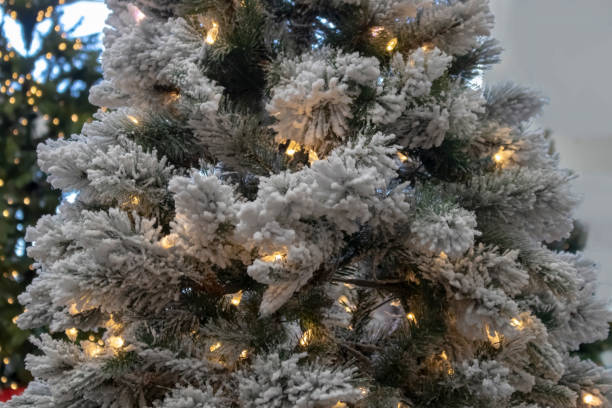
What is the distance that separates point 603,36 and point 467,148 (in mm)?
1440

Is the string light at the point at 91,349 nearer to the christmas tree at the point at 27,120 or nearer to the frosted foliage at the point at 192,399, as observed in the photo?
the frosted foliage at the point at 192,399

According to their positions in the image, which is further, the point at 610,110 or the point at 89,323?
the point at 610,110

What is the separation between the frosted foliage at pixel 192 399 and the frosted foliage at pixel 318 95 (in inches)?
12.0

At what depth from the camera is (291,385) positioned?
527 millimetres

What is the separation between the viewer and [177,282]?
62cm

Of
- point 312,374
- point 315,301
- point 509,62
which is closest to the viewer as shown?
point 312,374

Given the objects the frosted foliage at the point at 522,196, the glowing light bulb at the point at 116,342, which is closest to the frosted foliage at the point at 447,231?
the frosted foliage at the point at 522,196

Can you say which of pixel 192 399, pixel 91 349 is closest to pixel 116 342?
pixel 91 349

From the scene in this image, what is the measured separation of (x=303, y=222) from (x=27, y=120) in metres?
1.67

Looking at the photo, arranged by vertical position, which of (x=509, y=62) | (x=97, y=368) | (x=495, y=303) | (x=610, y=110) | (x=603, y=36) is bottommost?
(x=97, y=368)

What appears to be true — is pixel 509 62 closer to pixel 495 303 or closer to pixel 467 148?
pixel 467 148

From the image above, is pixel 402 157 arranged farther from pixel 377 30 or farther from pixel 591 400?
pixel 591 400

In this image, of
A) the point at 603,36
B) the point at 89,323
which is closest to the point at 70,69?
the point at 89,323

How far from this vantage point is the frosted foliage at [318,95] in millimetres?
586
